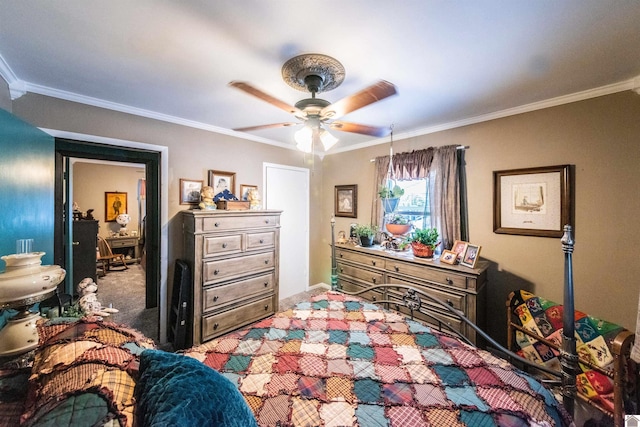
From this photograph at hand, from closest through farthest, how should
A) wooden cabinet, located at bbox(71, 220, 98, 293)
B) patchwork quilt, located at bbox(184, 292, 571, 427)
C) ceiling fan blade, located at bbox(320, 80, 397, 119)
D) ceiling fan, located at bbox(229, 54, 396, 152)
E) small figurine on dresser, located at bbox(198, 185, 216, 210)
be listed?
patchwork quilt, located at bbox(184, 292, 571, 427) → ceiling fan blade, located at bbox(320, 80, 397, 119) → ceiling fan, located at bbox(229, 54, 396, 152) → small figurine on dresser, located at bbox(198, 185, 216, 210) → wooden cabinet, located at bbox(71, 220, 98, 293)

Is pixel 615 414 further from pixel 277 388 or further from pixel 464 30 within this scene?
pixel 464 30

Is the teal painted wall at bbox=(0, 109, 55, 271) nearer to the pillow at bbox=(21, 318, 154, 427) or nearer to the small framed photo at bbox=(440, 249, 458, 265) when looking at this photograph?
the pillow at bbox=(21, 318, 154, 427)

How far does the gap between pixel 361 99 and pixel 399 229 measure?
1.97 meters

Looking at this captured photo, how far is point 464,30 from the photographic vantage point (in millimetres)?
1338

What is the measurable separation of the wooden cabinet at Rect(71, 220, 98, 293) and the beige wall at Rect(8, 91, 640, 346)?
226 cm

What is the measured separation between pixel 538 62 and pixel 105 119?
3.86 metres

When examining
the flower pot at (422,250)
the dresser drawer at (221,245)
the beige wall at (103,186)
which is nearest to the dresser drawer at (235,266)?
the dresser drawer at (221,245)

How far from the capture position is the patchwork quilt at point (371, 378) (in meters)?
1.00

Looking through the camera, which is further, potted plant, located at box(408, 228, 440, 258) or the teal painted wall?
potted plant, located at box(408, 228, 440, 258)

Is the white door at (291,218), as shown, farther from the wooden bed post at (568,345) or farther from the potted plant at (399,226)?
the wooden bed post at (568,345)

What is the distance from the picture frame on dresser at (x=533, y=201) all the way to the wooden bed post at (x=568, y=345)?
Result: 119 cm

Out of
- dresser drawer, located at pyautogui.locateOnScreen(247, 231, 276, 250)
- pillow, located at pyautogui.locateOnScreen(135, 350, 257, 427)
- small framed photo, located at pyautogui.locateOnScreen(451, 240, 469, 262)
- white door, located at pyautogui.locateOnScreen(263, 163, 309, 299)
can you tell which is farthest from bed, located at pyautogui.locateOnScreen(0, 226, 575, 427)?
white door, located at pyautogui.locateOnScreen(263, 163, 309, 299)

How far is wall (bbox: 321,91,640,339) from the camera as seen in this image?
189 cm

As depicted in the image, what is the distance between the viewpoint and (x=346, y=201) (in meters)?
4.05
